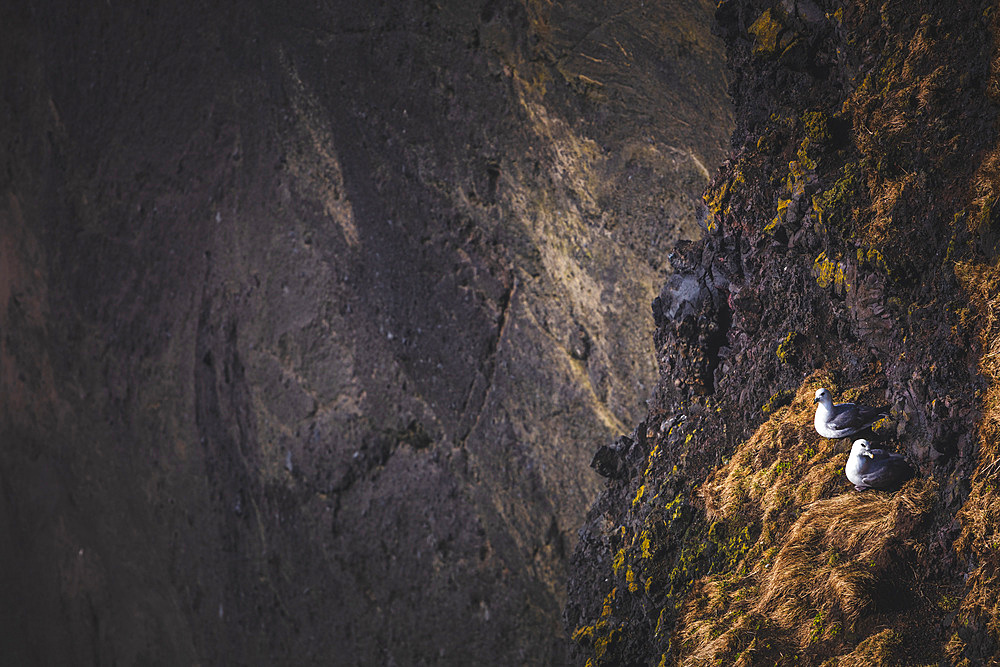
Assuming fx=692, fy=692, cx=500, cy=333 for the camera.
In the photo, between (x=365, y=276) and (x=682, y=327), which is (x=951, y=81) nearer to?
(x=682, y=327)

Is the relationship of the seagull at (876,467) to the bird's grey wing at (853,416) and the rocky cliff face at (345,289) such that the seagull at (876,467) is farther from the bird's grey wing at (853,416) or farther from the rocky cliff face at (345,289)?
the rocky cliff face at (345,289)

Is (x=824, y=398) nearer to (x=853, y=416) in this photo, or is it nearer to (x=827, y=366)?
(x=853, y=416)

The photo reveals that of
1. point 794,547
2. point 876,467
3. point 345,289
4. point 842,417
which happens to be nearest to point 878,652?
point 794,547

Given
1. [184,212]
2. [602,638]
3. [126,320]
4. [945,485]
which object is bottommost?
[602,638]

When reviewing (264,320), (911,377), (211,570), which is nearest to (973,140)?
(911,377)

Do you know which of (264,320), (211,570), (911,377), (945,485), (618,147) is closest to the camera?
(945,485)

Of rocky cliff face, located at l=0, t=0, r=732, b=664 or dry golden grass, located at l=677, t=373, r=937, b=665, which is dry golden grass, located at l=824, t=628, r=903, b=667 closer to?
dry golden grass, located at l=677, t=373, r=937, b=665
